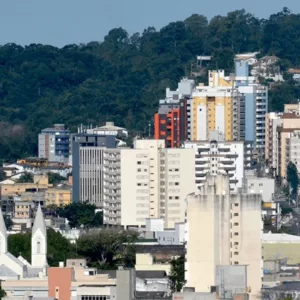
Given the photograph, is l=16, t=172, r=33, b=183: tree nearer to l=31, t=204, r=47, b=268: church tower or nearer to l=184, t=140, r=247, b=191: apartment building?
l=184, t=140, r=247, b=191: apartment building

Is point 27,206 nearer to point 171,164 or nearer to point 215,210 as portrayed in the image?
point 171,164

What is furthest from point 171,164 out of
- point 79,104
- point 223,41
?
point 223,41

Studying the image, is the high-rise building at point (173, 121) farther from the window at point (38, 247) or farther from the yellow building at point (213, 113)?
the window at point (38, 247)

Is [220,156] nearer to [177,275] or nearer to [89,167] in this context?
[89,167]

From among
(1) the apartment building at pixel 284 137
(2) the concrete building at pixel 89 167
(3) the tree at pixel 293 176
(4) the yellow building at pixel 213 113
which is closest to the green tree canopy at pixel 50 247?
(2) the concrete building at pixel 89 167

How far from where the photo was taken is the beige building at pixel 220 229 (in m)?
44.8

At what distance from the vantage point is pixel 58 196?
86375 millimetres

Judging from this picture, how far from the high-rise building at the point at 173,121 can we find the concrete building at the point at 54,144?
7306 mm

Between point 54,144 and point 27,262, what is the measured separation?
187 feet

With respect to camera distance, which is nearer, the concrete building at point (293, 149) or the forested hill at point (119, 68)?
the concrete building at point (293, 149)

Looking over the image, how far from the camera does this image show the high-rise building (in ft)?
301

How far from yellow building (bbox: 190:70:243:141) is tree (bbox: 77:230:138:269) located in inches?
1259

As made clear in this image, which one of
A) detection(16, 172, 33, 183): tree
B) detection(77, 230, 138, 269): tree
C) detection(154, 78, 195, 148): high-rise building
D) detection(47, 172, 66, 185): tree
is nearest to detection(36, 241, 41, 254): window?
detection(77, 230, 138, 269): tree

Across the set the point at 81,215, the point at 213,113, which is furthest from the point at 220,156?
the point at 213,113
